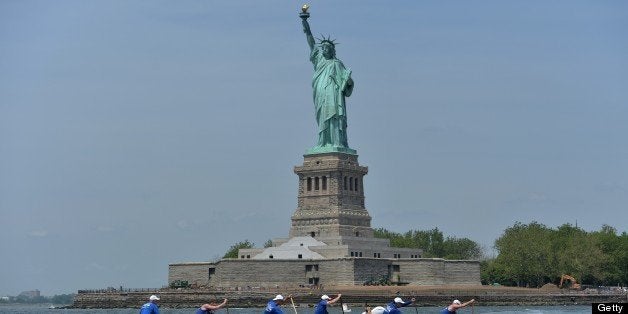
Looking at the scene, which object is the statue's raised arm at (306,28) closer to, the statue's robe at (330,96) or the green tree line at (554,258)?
the statue's robe at (330,96)

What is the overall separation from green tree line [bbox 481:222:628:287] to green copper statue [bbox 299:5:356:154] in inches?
822

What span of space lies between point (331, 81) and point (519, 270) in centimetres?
2768

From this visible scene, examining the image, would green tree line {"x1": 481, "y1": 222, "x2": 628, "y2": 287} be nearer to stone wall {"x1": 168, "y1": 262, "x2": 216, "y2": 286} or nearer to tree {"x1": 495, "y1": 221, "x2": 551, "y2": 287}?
tree {"x1": 495, "y1": 221, "x2": 551, "y2": 287}

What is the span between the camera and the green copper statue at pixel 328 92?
141000 millimetres

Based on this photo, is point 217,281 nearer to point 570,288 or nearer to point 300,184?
point 300,184

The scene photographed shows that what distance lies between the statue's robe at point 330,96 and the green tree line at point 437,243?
26686mm

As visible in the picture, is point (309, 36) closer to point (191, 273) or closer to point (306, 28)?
point (306, 28)

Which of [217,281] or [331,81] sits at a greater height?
[331,81]

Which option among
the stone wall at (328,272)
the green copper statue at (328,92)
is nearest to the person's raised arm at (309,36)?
the green copper statue at (328,92)

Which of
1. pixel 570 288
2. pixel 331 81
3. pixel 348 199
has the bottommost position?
pixel 570 288

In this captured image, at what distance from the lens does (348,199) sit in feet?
466

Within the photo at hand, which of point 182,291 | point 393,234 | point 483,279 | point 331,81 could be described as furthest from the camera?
point 393,234

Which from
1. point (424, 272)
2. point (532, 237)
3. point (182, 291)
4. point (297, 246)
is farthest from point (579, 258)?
point (182, 291)

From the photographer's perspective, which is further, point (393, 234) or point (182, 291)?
point (393, 234)
